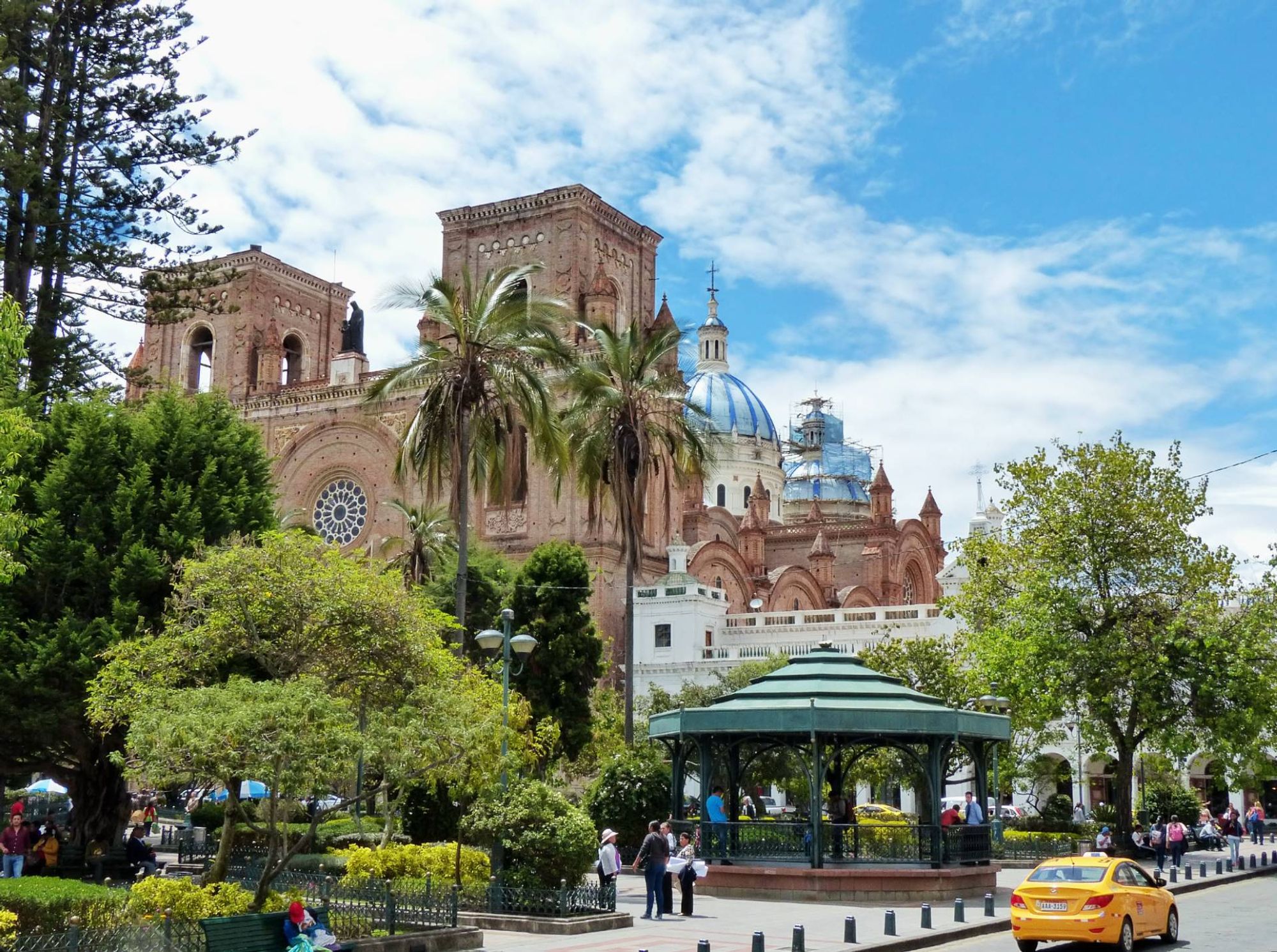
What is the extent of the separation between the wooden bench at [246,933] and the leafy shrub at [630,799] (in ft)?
39.6

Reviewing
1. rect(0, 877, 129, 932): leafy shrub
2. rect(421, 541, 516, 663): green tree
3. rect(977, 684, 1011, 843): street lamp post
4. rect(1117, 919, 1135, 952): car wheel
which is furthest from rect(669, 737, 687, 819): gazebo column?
rect(421, 541, 516, 663): green tree

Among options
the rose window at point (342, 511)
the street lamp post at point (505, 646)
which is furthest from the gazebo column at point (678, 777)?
the rose window at point (342, 511)

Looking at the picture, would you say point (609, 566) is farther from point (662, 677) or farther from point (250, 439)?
point (250, 439)

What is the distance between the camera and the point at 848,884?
20750mm

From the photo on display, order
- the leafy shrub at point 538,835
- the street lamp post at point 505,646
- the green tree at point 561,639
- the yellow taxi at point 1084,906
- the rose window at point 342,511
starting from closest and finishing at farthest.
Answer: the yellow taxi at point 1084,906 < the leafy shrub at point 538,835 < the street lamp post at point 505,646 < the green tree at point 561,639 < the rose window at point 342,511

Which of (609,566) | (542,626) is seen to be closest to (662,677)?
(609,566)

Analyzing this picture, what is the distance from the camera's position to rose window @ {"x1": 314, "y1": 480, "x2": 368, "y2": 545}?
58.8m

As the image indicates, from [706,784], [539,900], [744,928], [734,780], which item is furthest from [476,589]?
[744,928]

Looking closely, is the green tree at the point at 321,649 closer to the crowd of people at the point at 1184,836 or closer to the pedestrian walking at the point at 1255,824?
the crowd of people at the point at 1184,836

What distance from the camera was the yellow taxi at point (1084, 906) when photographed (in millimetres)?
15258

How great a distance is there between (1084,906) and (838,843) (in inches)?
265

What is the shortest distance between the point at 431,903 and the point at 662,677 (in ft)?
106

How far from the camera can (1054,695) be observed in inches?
1175

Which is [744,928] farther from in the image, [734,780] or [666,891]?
[734,780]
